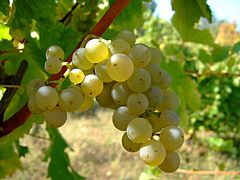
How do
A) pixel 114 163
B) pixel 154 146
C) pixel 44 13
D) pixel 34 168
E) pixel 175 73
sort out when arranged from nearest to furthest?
pixel 154 146 → pixel 44 13 → pixel 175 73 → pixel 34 168 → pixel 114 163

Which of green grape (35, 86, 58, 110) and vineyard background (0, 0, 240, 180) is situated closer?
green grape (35, 86, 58, 110)

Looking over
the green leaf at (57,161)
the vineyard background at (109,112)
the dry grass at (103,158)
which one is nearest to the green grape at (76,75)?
the vineyard background at (109,112)

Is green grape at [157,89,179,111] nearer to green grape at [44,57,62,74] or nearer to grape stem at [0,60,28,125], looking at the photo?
green grape at [44,57,62,74]

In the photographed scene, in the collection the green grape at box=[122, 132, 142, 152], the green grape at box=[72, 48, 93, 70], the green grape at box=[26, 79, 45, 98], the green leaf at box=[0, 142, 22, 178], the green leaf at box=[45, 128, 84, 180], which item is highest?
the green grape at box=[72, 48, 93, 70]

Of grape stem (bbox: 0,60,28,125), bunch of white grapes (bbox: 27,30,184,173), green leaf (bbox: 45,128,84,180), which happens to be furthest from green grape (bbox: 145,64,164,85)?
green leaf (bbox: 45,128,84,180)

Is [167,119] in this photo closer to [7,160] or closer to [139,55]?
[139,55]

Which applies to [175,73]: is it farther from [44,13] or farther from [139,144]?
[139,144]

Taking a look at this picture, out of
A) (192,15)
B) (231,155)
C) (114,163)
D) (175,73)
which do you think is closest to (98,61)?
(192,15)
